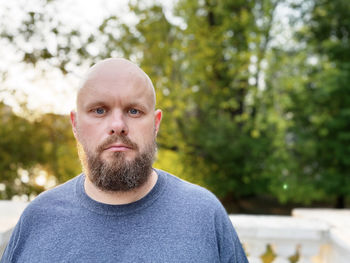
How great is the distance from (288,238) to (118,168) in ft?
4.30

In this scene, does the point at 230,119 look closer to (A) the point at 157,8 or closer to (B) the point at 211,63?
(B) the point at 211,63

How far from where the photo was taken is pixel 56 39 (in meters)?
6.71

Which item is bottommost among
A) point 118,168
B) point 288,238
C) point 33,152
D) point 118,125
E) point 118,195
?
point 33,152

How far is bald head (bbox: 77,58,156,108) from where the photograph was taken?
4.00 ft

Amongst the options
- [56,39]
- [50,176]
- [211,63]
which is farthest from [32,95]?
[211,63]

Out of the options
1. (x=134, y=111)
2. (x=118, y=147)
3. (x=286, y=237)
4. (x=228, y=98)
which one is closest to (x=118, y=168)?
(x=118, y=147)

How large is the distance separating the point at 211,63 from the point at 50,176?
4.53m

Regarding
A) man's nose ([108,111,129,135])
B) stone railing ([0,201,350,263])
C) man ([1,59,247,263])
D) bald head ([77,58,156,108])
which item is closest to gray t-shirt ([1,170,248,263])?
man ([1,59,247,263])

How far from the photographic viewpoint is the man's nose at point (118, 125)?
46.8 inches

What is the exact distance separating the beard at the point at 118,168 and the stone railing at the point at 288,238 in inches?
40.4

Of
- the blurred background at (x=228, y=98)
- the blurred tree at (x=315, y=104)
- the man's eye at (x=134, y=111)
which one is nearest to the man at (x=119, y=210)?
the man's eye at (x=134, y=111)

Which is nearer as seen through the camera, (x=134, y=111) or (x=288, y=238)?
(x=134, y=111)

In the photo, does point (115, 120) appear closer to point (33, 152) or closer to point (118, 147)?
point (118, 147)

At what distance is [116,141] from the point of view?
1.20 m
